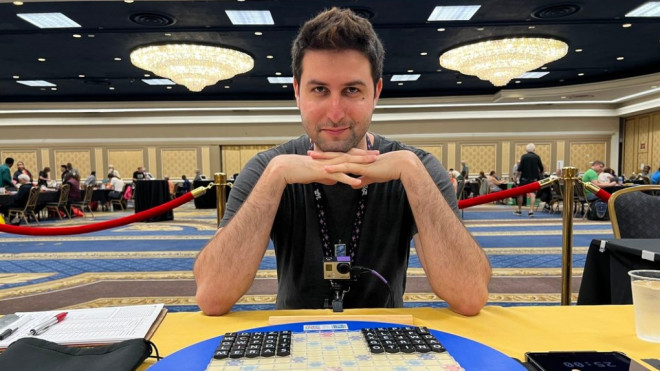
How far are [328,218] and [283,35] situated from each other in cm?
708

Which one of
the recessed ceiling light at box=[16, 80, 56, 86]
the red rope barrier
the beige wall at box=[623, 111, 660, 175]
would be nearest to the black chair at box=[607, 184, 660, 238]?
the red rope barrier

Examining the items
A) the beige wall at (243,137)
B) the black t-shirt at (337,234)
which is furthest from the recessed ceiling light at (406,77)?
the black t-shirt at (337,234)

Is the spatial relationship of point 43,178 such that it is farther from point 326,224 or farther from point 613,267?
point 613,267

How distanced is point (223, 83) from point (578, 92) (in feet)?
35.1

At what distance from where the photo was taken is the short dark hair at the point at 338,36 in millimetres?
1092

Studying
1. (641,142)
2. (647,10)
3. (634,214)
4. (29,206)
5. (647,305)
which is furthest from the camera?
(641,142)

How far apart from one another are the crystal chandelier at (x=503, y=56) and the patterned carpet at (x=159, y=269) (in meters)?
3.44

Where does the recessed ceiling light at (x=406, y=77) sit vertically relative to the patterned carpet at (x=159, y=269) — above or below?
above

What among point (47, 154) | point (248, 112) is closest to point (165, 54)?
point (248, 112)

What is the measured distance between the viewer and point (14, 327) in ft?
2.62

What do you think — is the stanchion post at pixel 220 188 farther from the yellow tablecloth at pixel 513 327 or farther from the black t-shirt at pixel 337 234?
the yellow tablecloth at pixel 513 327

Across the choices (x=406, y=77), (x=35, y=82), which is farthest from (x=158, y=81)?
(x=406, y=77)

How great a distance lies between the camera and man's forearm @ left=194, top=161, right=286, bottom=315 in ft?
3.37

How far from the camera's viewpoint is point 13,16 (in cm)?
632
